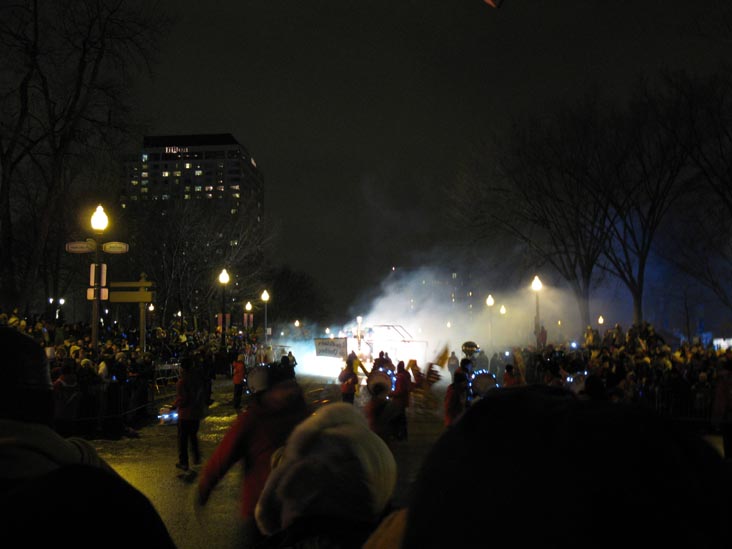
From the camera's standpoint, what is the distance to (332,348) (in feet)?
116

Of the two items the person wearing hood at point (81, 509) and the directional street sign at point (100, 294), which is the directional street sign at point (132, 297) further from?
the person wearing hood at point (81, 509)

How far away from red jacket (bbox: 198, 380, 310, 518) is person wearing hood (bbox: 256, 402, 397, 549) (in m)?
2.14

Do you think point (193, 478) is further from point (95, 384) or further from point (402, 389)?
point (95, 384)

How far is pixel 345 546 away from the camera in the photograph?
8.86ft

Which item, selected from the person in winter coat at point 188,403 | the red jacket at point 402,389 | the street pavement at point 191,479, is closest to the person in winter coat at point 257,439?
the street pavement at point 191,479

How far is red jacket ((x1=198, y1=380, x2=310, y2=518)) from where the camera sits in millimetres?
4980

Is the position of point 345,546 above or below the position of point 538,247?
below

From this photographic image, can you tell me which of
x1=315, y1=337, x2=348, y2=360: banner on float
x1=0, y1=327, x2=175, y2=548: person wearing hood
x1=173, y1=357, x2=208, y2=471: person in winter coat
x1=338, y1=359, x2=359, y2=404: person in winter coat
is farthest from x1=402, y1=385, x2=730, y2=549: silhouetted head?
x1=315, y1=337, x2=348, y2=360: banner on float

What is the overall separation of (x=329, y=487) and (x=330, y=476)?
43mm

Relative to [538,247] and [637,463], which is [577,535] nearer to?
[637,463]

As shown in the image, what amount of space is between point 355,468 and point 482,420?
6.23 feet

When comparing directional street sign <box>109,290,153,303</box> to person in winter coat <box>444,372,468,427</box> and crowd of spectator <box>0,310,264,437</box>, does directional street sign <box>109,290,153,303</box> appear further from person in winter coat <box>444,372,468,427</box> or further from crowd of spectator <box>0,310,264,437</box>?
person in winter coat <box>444,372,468,427</box>

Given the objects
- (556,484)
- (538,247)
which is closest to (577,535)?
(556,484)

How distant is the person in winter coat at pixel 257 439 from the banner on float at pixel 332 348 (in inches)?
1148
